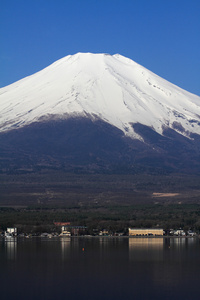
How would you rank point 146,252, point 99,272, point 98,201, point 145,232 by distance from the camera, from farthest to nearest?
1. point 98,201
2. point 145,232
3. point 146,252
4. point 99,272

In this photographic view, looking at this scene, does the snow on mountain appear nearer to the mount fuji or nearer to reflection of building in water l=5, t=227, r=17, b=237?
the mount fuji

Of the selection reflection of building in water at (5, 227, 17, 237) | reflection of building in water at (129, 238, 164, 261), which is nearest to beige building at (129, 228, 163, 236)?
reflection of building in water at (5, 227, 17, 237)

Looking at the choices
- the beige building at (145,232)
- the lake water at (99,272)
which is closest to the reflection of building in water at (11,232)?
the beige building at (145,232)

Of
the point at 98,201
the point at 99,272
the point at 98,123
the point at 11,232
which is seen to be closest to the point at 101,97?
the point at 98,123

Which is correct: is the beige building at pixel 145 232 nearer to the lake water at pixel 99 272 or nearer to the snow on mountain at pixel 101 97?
the lake water at pixel 99 272

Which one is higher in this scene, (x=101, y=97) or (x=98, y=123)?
(x=101, y=97)

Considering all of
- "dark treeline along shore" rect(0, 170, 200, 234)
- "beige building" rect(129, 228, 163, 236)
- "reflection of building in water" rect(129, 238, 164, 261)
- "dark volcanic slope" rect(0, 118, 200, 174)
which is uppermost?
"dark volcanic slope" rect(0, 118, 200, 174)

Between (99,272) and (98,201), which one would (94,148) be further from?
(99,272)
